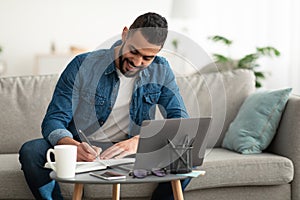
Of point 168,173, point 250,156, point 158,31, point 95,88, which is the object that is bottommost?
point 250,156

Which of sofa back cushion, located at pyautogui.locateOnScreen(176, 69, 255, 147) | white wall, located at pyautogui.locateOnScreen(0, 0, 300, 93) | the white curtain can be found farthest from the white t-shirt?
white wall, located at pyautogui.locateOnScreen(0, 0, 300, 93)

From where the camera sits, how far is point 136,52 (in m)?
1.92

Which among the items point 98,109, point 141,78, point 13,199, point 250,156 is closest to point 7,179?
point 13,199

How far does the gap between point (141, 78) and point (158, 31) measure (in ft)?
0.86

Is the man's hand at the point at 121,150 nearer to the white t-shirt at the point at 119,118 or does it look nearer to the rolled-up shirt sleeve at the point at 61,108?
the white t-shirt at the point at 119,118

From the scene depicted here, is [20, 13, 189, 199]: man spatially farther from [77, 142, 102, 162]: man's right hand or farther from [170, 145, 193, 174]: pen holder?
[170, 145, 193, 174]: pen holder

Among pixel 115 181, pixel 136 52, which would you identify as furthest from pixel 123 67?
pixel 115 181

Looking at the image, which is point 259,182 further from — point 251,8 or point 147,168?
point 251,8

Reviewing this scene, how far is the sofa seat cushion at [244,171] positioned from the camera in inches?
98.0

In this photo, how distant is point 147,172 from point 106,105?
537mm

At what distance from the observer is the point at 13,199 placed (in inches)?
96.3

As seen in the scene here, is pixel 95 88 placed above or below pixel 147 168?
above

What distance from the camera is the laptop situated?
1737 mm

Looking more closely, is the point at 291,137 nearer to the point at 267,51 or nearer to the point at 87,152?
the point at 87,152
